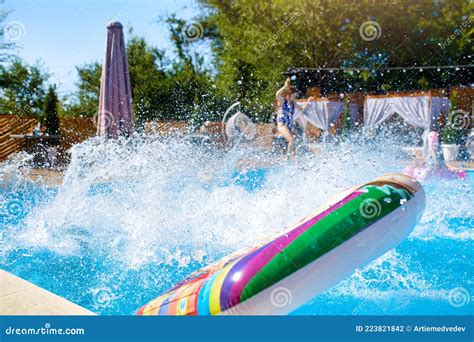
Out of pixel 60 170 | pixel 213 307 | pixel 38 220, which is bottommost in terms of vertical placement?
pixel 213 307

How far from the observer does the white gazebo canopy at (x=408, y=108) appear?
13.2 meters

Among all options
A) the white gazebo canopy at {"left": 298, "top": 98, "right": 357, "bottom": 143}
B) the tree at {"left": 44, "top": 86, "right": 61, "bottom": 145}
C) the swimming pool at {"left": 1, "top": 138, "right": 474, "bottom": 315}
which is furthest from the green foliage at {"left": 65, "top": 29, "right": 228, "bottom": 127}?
the swimming pool at {"left": 1, "top": 138, "right": 474, "bottom": 315}

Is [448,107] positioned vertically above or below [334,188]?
above

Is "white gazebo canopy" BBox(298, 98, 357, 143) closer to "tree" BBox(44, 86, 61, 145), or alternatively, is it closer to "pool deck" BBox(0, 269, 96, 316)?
"tree" BBox(44, 86, 61, 145)

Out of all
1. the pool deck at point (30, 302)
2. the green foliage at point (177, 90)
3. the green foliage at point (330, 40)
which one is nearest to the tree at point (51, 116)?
the green foliage at point (177, 90)

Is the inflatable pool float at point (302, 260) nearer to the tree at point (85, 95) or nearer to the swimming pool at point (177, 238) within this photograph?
the swimming pool at point (177, 238)

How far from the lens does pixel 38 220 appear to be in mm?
4969

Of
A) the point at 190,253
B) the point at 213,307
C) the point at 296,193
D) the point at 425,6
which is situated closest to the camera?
the point at 213,307

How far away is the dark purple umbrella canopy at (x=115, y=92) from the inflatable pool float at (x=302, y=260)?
617 centimetres

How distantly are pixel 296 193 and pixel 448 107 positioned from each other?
10316 millimetres

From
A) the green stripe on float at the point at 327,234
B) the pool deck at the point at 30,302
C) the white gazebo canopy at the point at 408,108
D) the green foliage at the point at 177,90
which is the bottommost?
the pool deck at the point at 30,302

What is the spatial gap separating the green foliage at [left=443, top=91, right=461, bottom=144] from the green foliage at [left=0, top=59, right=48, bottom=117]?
10097 mm
